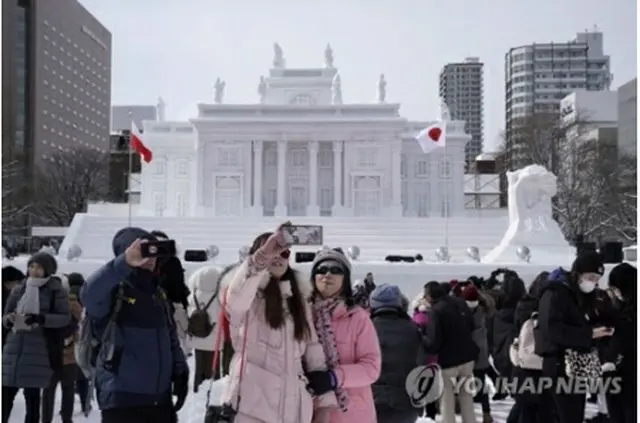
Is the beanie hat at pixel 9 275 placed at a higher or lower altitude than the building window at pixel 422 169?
lower

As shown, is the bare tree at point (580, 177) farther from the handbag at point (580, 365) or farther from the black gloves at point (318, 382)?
the black gloves at point (318, 382)

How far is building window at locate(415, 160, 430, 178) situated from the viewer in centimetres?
5112

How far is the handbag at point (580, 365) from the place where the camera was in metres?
6.29

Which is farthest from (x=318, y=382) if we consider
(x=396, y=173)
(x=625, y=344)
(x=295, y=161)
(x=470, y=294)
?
(x=295, y=161)

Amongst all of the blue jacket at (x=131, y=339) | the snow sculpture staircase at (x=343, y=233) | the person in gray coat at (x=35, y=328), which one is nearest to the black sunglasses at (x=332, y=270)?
the blue jacket at (x=131, y=339)

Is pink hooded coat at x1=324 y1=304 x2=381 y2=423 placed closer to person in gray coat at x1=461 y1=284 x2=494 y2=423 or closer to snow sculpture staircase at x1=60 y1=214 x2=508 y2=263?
person in gray coat at x1=461 y1=284 x2=494 y2=423

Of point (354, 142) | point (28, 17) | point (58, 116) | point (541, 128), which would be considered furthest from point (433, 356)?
point (58, 116)

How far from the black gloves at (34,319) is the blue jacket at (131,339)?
2803 millimetres

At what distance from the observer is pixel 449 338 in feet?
25.6

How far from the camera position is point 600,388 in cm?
700

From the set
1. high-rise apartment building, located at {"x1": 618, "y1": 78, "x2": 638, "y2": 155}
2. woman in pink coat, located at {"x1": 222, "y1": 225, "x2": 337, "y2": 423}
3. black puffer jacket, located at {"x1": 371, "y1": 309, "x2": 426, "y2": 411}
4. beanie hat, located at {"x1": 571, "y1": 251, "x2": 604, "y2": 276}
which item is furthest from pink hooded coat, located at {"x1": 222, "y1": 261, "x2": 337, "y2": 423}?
high-rise apartment building, located at {"x1": 618, "y1": 78, "x2": 638, "y2": 155}

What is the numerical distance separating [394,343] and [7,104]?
80.8 metres

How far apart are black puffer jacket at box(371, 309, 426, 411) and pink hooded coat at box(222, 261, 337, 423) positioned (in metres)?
1.87

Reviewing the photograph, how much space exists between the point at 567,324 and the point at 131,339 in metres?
3.29
